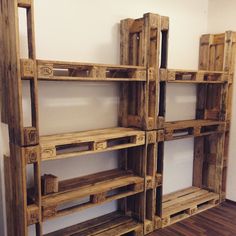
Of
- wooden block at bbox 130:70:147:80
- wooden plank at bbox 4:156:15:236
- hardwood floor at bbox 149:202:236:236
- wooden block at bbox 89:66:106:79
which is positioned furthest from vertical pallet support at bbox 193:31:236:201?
wooden plank at bbox 4:156:15:236

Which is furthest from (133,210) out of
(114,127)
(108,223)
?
(114,127)

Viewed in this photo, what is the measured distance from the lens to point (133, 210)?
3.06 m

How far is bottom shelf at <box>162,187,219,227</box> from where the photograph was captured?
127 inches

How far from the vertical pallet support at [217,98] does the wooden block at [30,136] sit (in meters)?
2.43

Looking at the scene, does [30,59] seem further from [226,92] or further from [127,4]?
[226,92]

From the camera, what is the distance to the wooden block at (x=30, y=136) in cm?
207

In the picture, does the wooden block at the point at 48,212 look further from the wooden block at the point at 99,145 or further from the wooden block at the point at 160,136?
the wooden block at the point at 160,136

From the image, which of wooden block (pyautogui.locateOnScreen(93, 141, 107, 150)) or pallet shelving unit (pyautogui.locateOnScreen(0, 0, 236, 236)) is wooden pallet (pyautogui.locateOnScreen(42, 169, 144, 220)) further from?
wooden block (pyautogui.locateOnScreen(93, 141, 107, 150))

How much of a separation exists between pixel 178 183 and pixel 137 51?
1903 millimetres

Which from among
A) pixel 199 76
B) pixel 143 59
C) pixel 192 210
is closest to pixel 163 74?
pixel 143 59

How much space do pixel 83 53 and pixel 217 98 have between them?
194 centimetres

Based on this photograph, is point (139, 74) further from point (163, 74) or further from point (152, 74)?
point (163, 74)

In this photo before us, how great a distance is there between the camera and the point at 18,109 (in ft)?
6.69

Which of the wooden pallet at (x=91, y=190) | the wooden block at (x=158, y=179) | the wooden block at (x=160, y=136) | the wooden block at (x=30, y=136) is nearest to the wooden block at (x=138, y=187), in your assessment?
the wooden pallet at (x=91, y=190)
